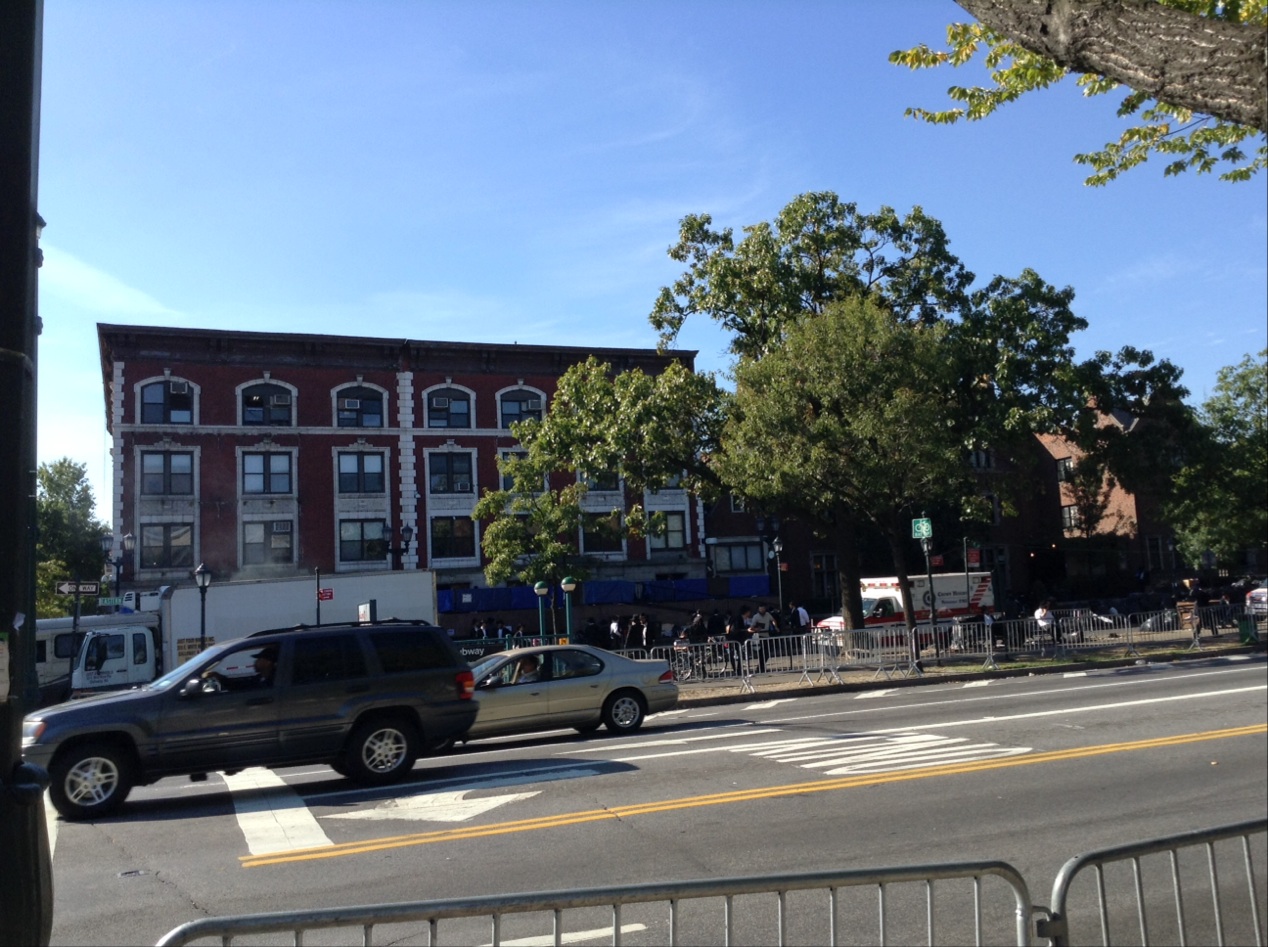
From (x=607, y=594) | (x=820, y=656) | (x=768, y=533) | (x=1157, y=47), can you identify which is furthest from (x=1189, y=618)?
(x=1157, y=47)

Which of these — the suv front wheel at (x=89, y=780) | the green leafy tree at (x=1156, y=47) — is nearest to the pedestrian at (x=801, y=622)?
the suv front wheel at (x=89, y=780)

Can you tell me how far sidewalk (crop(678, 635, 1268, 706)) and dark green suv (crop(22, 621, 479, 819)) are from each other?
9.24 meters

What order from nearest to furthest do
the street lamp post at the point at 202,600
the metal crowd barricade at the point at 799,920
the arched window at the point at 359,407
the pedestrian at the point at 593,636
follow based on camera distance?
the metal crowd barricade at the point at 799,920, the street lamp post at the point at 202,600, the pedestrian at the point at 593,636, the arched window at the point at 359,407

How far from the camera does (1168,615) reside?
29.8 metres

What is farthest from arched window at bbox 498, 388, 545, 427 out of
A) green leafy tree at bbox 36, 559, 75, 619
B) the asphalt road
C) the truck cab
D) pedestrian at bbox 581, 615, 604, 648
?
the asphalt road

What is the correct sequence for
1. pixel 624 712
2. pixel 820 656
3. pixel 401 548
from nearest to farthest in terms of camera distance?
pixel 624 712, pixel 820 656, pixel 401 548

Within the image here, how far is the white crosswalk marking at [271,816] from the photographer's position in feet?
30.1

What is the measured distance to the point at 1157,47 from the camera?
394cm

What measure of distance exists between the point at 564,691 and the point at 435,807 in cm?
528

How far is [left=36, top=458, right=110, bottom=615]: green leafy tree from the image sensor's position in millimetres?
61594

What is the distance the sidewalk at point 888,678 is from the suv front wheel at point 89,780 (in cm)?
1176

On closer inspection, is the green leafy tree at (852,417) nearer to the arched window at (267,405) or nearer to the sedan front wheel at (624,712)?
the sedan front wheel at (624,712)

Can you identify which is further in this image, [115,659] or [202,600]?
[115,659]

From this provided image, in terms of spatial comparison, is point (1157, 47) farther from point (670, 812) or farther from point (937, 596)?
point (937, 596)
